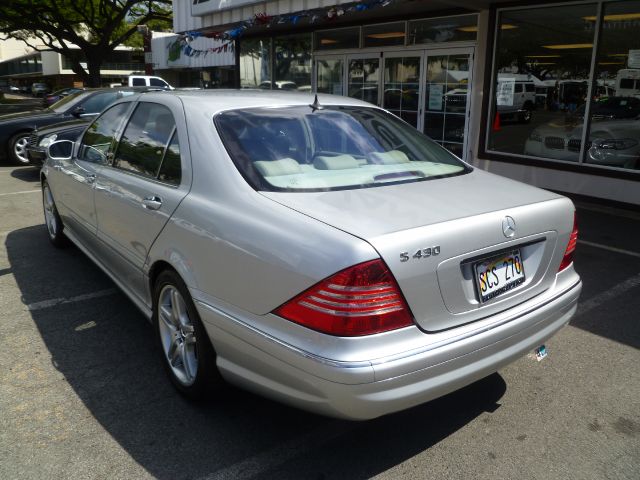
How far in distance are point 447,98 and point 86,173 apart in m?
7.61

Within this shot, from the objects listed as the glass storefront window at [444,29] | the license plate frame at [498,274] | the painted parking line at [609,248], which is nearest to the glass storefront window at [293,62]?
the glass storefront window at [444,29]

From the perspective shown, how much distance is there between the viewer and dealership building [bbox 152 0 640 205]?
8.01 meters

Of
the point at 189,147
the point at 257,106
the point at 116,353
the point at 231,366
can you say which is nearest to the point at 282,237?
the point at 231,366

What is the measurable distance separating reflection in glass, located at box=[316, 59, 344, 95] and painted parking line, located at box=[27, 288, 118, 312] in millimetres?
9167

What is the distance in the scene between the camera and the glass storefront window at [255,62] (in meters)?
14.7

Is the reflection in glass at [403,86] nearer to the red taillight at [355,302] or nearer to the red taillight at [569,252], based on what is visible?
the red taillight at [569,252]

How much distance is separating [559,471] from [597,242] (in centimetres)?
423

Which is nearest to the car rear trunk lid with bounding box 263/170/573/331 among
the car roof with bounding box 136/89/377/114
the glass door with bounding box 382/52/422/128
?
the car roof with bounding box 136/89/377/114

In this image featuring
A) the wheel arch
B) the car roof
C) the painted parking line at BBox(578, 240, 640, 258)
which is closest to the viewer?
the car roof

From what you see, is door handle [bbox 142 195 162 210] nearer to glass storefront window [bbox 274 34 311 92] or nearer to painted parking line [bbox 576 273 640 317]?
painted parking line [bbox 576 273 640 317]

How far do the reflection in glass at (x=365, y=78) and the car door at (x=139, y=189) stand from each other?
8.69m

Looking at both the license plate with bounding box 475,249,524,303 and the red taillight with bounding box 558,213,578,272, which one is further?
the red taillight with bounding box 558,213,578,272

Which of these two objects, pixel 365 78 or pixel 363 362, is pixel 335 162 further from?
pixel 365 78

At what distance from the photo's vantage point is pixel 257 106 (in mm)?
3270
